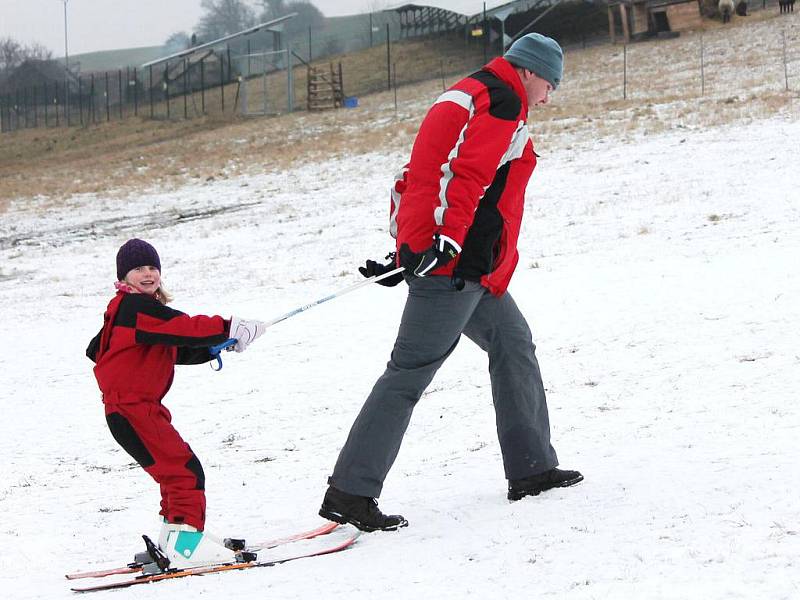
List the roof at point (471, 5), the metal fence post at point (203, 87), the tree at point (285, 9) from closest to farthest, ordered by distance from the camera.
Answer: the roof at point (471, 5) < the metal fence post at point (203, 87) < the tree at point (285, 9)

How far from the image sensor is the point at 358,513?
13.5 ft

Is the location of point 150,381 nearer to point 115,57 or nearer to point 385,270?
point 385,270

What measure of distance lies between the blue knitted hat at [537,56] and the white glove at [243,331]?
1438mm

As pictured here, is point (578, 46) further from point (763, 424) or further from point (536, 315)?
point (763, 424)

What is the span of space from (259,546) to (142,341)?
0.97 metres

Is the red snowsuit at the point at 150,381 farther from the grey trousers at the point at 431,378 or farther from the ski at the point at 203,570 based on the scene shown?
the grey trousers at the point at 431,378

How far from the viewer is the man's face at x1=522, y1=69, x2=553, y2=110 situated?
4102 millimetres

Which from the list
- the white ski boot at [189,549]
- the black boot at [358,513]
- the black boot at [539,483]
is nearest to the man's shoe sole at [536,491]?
the black boot at [539,483]

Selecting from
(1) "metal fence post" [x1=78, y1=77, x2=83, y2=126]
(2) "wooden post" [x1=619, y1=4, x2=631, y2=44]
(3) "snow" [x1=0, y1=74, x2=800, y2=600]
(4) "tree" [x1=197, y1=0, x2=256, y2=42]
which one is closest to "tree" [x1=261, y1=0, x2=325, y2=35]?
(4) "tree" [x1=197, y1=0, x2=256, y2=42]

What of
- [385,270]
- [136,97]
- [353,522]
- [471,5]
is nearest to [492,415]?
[385,270]

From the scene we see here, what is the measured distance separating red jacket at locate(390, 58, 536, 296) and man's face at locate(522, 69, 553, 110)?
2.0 inches

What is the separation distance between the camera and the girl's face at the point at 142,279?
13.3 ft

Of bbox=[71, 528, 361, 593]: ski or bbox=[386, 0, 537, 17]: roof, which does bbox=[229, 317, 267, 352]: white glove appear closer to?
bbox=[71, 528, 361, 593]: ski

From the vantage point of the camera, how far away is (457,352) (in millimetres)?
7734
